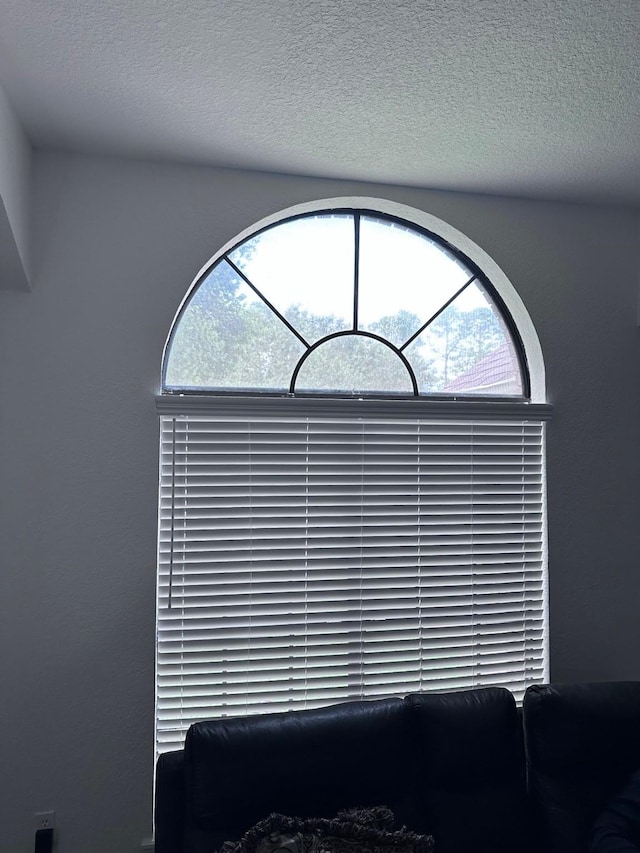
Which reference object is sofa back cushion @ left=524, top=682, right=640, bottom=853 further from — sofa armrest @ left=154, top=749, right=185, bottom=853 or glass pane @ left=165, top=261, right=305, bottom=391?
glass pane @ left=165, top=261, right=305, bottom=391

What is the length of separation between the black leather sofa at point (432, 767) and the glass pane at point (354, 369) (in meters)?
1.21

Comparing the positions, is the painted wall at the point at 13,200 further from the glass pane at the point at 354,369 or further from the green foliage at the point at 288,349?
the glass pane at the point at 354,369

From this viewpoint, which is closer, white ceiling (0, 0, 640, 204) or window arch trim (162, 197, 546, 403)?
white ceiling (0, 0, 640, 204)

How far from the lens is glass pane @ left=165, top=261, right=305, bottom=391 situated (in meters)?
2.61

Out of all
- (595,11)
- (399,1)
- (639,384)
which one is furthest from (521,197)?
(399,1)

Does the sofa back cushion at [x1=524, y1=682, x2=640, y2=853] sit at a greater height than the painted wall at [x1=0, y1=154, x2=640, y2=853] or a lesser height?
lesser

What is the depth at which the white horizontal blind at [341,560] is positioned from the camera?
2.47 metres

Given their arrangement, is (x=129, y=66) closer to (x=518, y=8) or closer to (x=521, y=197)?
(x=518, y=8)

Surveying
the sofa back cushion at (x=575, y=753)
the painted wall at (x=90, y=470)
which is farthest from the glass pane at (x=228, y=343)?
the sofa back cushion at (x=575, y=753)

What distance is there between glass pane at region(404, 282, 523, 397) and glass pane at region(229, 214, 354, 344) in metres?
0.37

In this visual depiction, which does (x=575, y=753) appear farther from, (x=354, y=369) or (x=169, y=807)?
(x=354, y=369)

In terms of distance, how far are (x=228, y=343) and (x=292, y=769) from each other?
5.03 feet

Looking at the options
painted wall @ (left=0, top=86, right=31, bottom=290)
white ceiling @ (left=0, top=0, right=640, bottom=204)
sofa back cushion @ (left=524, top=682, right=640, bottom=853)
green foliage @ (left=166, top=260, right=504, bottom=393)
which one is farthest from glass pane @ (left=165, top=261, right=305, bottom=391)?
sofa back cushion @ (left=524, top=682, right=640, bottom=853)

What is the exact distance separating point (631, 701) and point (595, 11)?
2058mm
